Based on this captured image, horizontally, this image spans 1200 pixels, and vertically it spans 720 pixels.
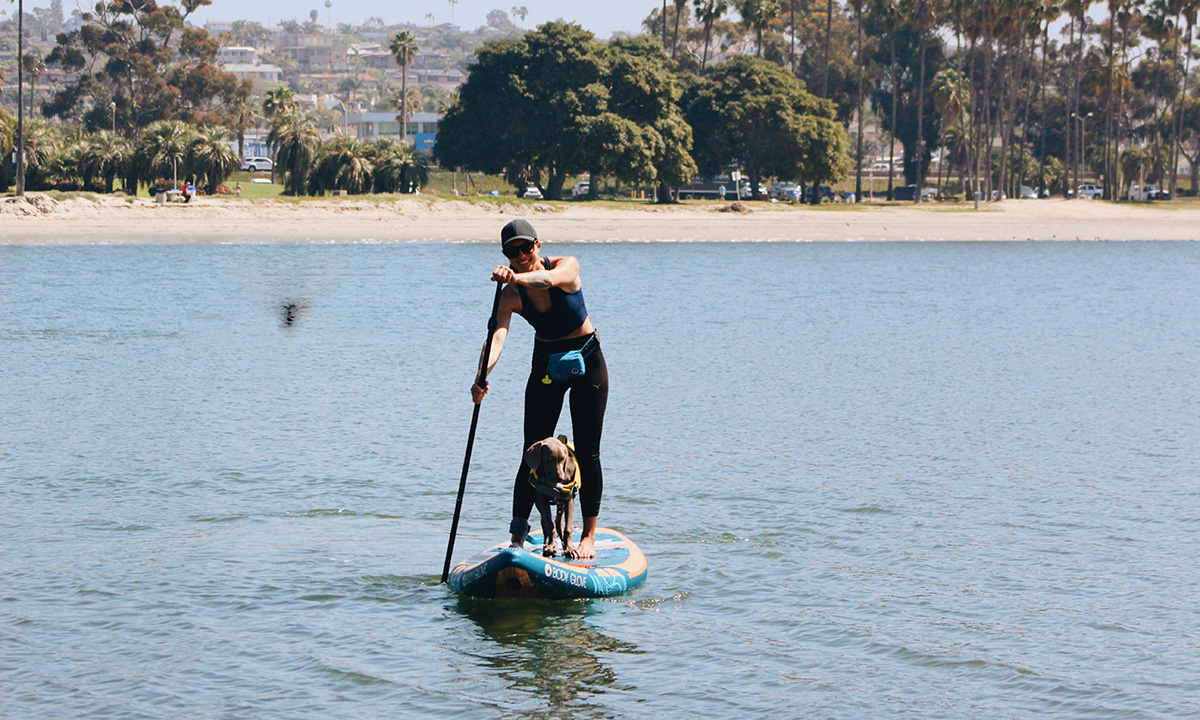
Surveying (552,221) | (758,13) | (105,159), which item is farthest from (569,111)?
(758,13)

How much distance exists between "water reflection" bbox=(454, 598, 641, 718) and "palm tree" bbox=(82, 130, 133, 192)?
6265 centimetres

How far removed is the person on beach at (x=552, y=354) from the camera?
859 cm

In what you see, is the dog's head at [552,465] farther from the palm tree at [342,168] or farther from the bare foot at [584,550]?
the palm tree at [342,168]

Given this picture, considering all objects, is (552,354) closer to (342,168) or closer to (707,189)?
(342,168)

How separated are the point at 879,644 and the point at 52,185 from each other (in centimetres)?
6739

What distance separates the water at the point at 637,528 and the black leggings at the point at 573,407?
1.00 m

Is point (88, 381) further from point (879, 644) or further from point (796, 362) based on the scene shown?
point (879, 644)

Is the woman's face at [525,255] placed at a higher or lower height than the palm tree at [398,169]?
lower

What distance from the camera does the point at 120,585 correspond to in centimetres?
976

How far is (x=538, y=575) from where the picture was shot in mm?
9117

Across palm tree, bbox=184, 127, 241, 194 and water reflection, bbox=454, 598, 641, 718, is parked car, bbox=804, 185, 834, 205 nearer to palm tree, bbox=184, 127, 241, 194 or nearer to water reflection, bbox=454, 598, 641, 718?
palm tree, bbox=184, 127, 241, 194

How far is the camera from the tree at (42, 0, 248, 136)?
349 ft

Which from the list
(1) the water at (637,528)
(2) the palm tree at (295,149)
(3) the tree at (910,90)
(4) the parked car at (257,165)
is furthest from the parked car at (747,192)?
(1) the water at (637,528)

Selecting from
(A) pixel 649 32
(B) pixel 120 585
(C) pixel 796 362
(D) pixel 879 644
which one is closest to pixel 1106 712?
(D) pixel 879 644
